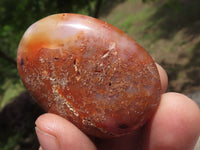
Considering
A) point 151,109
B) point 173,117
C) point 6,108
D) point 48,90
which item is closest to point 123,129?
point 151,109

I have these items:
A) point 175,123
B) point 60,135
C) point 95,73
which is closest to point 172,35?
point 175,123

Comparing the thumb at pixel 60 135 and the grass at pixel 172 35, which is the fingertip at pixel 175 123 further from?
the grass at pixel 172 35

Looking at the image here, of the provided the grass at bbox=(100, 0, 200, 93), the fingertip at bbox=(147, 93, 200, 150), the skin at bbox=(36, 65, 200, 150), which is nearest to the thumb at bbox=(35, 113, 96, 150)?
the skin at bbox=(36, 65, 200, 150)

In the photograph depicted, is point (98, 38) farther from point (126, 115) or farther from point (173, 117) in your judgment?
point (173, 117)

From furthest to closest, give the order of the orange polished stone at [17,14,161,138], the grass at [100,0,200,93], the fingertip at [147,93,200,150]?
the grass at [100,0,200,93] → the fingertip at [147,93,200,150] → the orange polished stone at [17,14,161,138]

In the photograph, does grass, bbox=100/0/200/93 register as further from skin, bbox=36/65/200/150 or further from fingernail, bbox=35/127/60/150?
fingernail, bbox=35/127/60/150

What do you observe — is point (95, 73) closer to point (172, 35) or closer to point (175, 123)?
point (175, 123)
